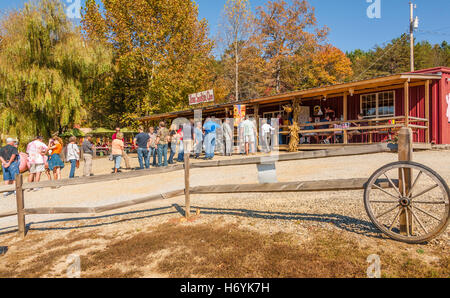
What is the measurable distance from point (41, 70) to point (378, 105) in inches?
764

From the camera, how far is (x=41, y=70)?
17.6 metres

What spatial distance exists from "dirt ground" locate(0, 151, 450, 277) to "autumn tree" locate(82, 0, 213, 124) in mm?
20384

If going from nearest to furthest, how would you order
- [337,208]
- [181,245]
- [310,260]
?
[310,260]
[181,245]
[337,208]

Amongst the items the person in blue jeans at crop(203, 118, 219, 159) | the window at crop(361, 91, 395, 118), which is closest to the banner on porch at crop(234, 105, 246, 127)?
the person in blue jeans at crop(203, 118, 219, 159)

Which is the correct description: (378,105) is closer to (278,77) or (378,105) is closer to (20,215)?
(20,215)

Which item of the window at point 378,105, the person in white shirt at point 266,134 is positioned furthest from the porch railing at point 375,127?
the person in white shirt at point 266,134

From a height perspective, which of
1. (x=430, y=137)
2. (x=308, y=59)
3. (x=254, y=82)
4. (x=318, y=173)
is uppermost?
(x=308, y=59)

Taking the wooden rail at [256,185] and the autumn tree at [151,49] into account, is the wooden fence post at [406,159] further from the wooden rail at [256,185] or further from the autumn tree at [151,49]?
the autumn tree at [151,49]

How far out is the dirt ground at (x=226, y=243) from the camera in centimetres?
275

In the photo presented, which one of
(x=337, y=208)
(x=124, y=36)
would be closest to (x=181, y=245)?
(x=337, y=208)

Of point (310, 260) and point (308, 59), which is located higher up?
point (308, 59)
